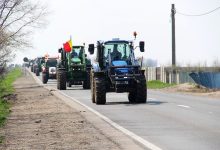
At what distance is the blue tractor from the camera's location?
26359 millimetres

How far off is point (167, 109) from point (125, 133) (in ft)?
25.4

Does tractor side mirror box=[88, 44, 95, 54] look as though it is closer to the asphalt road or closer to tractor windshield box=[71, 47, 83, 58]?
the asphalt road

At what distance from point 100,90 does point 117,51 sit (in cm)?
257

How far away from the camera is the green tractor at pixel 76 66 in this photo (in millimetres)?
44531

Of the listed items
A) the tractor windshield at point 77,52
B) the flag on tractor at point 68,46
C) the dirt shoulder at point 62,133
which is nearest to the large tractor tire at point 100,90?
the dirt shoulder at point 62,133

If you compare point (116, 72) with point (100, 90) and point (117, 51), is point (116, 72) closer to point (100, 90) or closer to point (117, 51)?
point (100, 90)

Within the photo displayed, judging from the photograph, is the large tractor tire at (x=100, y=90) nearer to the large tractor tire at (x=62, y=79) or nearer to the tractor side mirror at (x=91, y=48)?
the tractor side mirror at (x=91, y=48)

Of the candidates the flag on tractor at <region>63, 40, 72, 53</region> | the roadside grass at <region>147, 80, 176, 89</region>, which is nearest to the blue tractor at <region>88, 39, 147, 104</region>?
the flag on tractor at <region>63, 40, 72, 53</region>

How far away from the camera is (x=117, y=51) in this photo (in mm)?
28125

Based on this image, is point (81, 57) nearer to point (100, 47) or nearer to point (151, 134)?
point (100, 47)

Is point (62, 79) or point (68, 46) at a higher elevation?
point (68, 46)

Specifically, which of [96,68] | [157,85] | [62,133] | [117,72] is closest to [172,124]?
[62,133]

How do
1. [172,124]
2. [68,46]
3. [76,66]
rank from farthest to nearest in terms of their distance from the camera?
[76,66]
[68,46]
[172,124]

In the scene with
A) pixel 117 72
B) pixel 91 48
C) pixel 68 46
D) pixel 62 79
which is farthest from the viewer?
pixel 68 46
